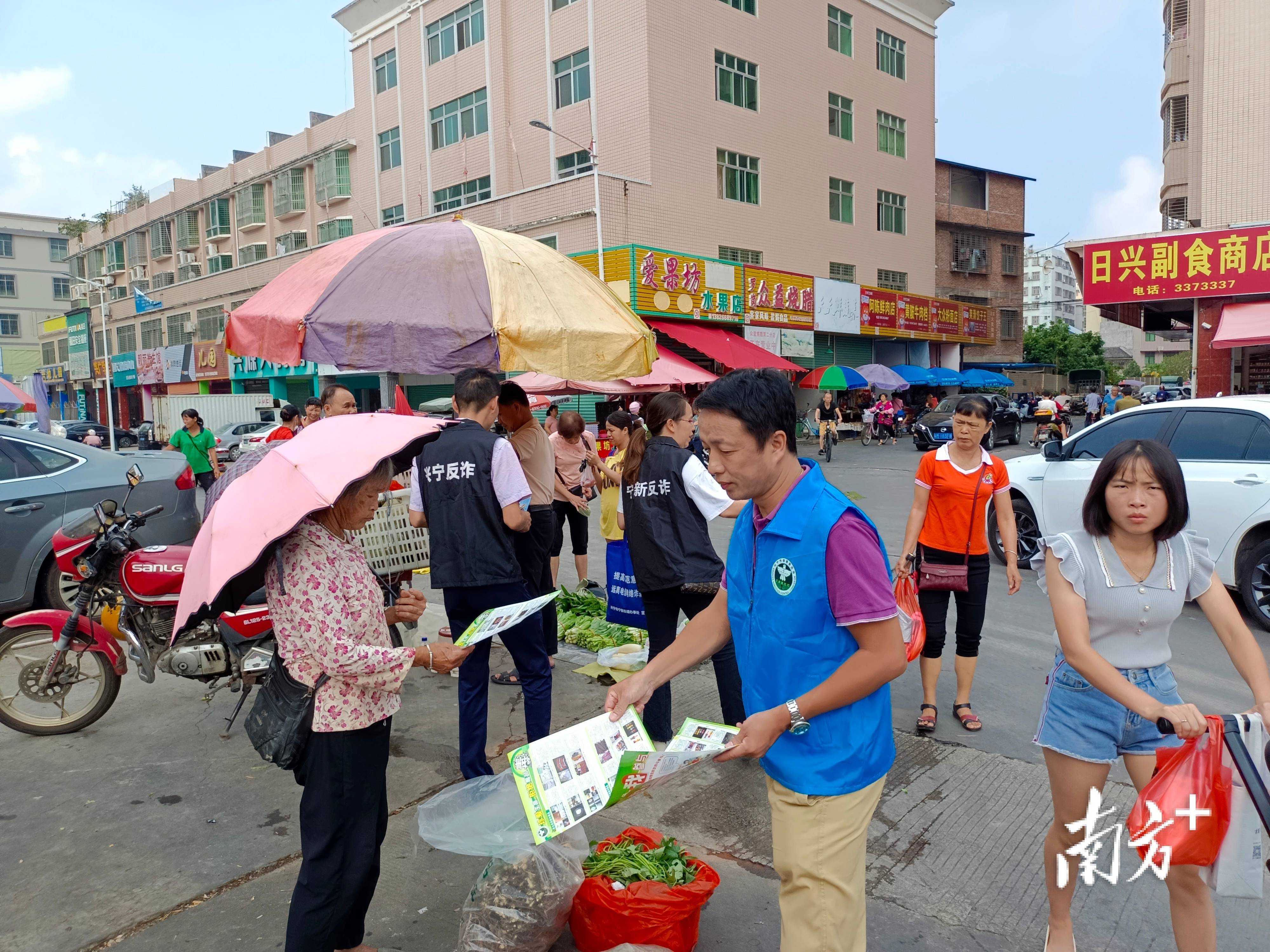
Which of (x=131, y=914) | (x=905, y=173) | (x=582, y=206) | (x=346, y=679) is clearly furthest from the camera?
(x=905, y=173)

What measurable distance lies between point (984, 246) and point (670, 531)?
44076 millimetres

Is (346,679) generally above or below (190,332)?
below

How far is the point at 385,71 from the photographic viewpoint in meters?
31.2

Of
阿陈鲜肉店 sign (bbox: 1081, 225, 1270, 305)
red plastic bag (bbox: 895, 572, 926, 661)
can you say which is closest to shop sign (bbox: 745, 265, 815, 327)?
阿陈鲜肉店 sign (bbox: 1081, 225, 1270, 305)

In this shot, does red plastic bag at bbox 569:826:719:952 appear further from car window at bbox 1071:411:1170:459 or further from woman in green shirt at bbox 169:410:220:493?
woman in green shirt at bbox 169:410:220:493

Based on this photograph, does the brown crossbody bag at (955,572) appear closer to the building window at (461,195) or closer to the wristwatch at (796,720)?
the wristwatch at (796,720)

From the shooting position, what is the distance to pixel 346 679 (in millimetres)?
2432

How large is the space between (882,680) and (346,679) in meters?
1.47

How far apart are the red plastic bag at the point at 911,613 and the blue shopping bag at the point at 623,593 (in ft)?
6.24

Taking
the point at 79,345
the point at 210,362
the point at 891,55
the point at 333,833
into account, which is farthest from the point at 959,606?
the point at 79,345

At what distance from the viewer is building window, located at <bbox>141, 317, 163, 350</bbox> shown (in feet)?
141

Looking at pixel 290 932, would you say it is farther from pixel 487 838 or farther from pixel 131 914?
pixel 131 914

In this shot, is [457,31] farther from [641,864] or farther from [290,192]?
[641,864]

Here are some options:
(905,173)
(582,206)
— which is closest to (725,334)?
(582,206)
